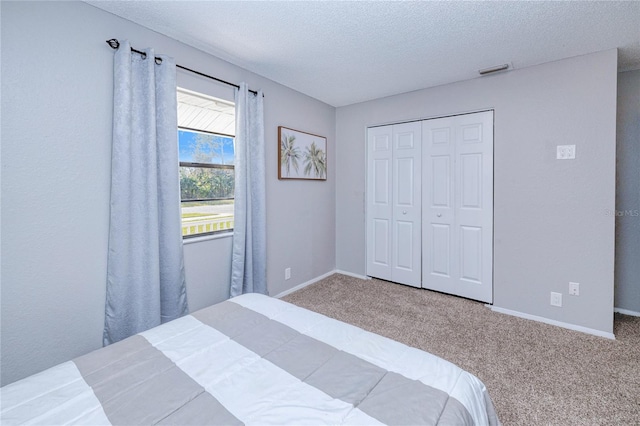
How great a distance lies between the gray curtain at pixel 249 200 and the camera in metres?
2.68

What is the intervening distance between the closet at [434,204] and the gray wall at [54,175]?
8.82ft

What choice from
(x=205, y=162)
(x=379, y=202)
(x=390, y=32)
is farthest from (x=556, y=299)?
(x=205, y=162)

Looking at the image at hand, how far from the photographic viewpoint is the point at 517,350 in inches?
87.0

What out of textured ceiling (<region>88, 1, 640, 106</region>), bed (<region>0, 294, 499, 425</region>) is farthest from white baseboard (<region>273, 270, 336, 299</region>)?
textured ceiling (<region>88, 1, 640, 106</region>)

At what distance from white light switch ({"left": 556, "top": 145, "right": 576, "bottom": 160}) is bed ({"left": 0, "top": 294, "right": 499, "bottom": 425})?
2.45 meters

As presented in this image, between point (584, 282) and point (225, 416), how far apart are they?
10.1ft

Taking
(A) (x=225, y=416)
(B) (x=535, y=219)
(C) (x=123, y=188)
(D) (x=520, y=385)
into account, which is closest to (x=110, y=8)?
(C) (x=123, y=188)

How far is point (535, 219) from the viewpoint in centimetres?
274

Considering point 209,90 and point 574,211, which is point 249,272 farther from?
point 574,211

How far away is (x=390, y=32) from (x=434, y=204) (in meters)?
1.95

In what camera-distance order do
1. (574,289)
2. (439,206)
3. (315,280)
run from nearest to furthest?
1. (574,289)
2. (439,206)
3. (315,280)

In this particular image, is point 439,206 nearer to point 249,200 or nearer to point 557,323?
point 557,323

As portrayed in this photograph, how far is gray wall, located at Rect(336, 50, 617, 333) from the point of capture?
7.96ft

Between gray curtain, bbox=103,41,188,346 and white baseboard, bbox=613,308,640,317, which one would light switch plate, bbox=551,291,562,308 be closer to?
white baseboard, bbox=613,308,640,317
